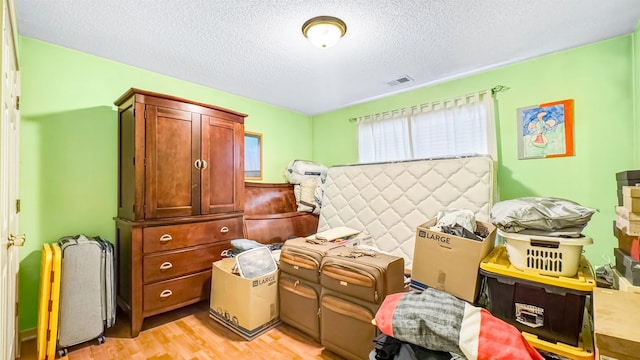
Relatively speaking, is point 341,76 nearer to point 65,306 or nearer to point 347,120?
point 347,120

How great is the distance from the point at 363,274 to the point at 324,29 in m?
1.69

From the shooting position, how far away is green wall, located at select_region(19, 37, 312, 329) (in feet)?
6.63

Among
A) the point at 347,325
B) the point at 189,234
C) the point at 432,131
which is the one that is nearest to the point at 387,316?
the point at 347,325

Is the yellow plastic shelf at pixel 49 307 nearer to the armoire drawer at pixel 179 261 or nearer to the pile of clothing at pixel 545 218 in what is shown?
the armoire drawer at pixel 179 261

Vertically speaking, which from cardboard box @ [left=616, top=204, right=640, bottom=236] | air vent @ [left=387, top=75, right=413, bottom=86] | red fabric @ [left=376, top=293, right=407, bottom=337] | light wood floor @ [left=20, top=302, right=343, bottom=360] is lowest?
light wood floor @ [left=20, top=302, right=343, bottom=360]

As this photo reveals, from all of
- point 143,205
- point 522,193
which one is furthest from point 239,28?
point 522,193

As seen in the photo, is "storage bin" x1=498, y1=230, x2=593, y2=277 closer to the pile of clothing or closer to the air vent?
the pile of clothing

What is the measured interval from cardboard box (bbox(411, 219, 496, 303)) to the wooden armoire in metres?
1.80

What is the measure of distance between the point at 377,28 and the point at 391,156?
1718 mm

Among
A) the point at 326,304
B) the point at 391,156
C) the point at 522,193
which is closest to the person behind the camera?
the point at 326,304

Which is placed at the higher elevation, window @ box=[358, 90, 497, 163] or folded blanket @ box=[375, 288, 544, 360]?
window @ box=[358, 90, 497, 163]

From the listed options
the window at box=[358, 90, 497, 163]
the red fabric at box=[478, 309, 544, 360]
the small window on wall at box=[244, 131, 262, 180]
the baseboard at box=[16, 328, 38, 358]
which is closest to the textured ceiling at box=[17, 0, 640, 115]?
the window at box=[358, 90, 497, 163]

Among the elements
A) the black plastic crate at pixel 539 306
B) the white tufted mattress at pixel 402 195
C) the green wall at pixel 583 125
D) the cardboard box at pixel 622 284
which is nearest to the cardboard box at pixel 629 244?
the cardboard box at pixel 622 284

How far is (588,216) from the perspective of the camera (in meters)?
1.28
